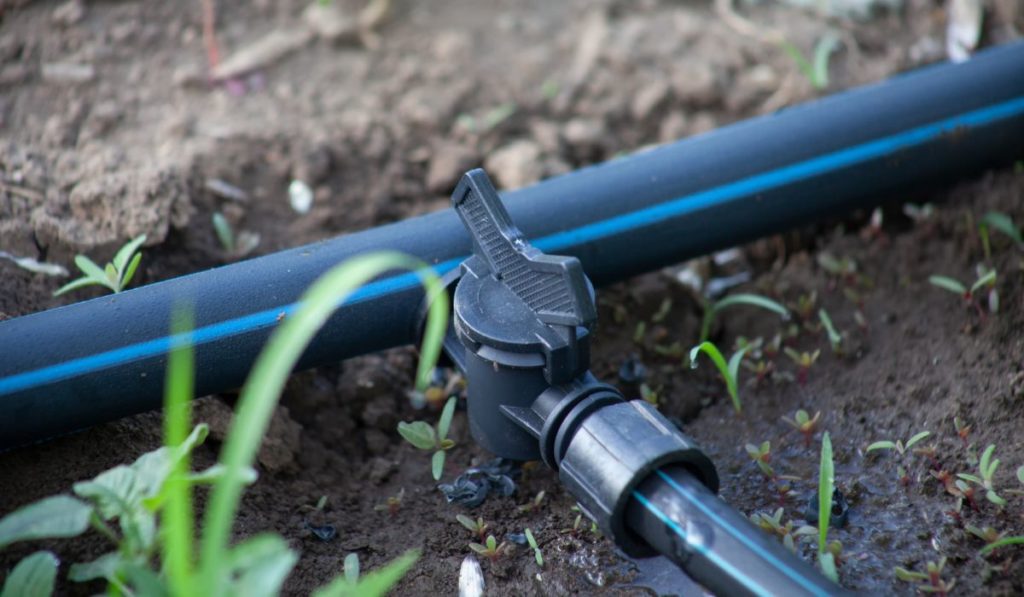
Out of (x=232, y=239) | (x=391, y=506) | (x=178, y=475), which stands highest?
(x=178, y=475)

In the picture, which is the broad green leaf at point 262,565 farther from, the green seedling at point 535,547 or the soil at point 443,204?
the green seedling at point 535,547

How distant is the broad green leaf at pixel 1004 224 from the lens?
208 cm

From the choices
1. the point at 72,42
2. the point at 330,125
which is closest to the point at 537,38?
the point at 330,125

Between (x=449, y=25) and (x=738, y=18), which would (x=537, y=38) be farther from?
(x=738, y=18)

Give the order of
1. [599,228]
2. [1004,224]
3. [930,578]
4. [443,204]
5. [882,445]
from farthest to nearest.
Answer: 1. [443,204]
2. [1004,224]
3. [599,228]
4. [882,445]
5. [930,578]

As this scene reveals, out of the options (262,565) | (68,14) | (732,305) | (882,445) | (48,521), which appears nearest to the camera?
(262,565)

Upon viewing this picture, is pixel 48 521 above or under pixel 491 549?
above

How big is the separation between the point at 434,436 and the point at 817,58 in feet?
5.24

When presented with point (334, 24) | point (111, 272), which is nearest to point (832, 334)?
point (111, 272)

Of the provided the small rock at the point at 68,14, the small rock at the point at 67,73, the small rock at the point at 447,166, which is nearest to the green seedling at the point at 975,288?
the small rock at the point at 447,166

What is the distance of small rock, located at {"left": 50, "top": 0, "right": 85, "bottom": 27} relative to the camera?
9.01 feet

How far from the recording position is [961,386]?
1.85 meters

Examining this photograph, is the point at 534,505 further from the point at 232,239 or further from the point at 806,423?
the point at 232,239

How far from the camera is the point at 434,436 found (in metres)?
1.82
